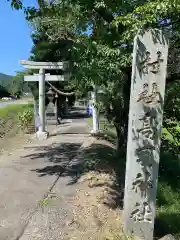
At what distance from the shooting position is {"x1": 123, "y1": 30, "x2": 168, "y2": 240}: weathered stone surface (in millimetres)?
5191

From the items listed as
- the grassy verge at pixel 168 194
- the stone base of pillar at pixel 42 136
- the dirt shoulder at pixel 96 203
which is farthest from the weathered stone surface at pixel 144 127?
the stone base of pillar at pixel 42 136

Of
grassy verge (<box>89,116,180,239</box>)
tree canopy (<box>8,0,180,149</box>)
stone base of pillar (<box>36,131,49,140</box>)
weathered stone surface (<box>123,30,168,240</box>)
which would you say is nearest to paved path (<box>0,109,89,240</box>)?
weathered stone surface (<box>123,30,168,240</box>)

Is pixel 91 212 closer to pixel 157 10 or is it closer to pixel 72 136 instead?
pixel 157 10

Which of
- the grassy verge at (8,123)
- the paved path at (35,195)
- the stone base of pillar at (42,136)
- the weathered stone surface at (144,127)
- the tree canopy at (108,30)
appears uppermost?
the tree canopy at (108,30)

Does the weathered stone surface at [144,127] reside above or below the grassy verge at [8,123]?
above

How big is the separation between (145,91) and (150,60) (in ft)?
1.42

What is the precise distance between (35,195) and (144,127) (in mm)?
2954

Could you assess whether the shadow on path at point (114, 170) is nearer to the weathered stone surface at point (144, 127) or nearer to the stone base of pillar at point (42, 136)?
the weathered stone surface at point (144, 127)

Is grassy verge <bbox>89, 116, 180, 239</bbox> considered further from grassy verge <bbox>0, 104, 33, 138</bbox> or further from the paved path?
grassy verge <bbox>0, 104, 33, 138</bbox>

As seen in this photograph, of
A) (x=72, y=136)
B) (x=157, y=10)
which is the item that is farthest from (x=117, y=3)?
(x=72, y=136)

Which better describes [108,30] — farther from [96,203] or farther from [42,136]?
[42,136]

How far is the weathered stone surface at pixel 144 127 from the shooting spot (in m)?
5.19

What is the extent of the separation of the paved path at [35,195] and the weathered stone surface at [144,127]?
112 cm

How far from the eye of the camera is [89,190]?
7477mm
